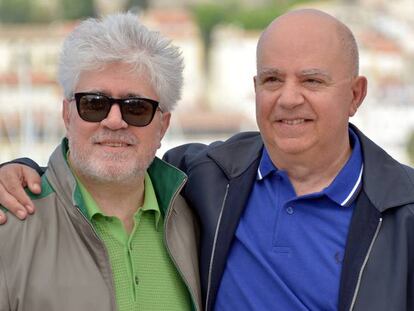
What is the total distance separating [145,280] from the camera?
6.81 ft

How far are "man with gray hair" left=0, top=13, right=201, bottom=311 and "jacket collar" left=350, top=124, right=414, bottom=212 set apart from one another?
Answer: 0.49 m

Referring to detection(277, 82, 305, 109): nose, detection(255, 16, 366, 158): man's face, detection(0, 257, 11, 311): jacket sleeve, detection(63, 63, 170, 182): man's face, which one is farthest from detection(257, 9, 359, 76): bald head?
detection(0, 257, 11, 311): jacket sleeve

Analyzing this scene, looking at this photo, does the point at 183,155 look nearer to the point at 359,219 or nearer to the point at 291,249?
the point at 291,249

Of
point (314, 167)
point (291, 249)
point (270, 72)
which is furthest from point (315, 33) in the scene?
point (291, 249)

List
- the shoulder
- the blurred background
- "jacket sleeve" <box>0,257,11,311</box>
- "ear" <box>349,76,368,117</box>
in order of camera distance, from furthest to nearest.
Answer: the blurred background, the shoulder, "ear" <box>349,76,368,117</box>, "jacket sleeve" <box>0,257,11,311</box>

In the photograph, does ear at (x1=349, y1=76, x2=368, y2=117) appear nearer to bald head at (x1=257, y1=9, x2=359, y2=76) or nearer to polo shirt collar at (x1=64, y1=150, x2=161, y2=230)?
bald head at (x1=257, y1=9, x2=359, y2=76)

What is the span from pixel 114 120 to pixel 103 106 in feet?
0.15

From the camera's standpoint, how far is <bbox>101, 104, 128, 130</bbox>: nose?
2049 millimetres

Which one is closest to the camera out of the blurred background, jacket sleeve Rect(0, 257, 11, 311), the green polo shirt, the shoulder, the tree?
jacket sleeve Rect(0, 257, 11, 311)

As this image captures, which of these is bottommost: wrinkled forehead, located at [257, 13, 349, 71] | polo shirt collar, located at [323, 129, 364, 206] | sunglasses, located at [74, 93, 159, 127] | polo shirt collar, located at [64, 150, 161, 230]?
polo shirt collar, located at [64, 150, 161, 230]

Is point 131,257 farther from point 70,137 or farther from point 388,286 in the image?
point 388,286

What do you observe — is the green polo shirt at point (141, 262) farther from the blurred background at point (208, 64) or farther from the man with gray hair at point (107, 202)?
the blurred background at point (208, 64)

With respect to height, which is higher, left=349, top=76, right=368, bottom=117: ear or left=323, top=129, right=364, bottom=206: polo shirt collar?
left=349, top=76, right=368, bottom=117: ear

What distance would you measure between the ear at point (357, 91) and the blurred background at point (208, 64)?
1009 inches
